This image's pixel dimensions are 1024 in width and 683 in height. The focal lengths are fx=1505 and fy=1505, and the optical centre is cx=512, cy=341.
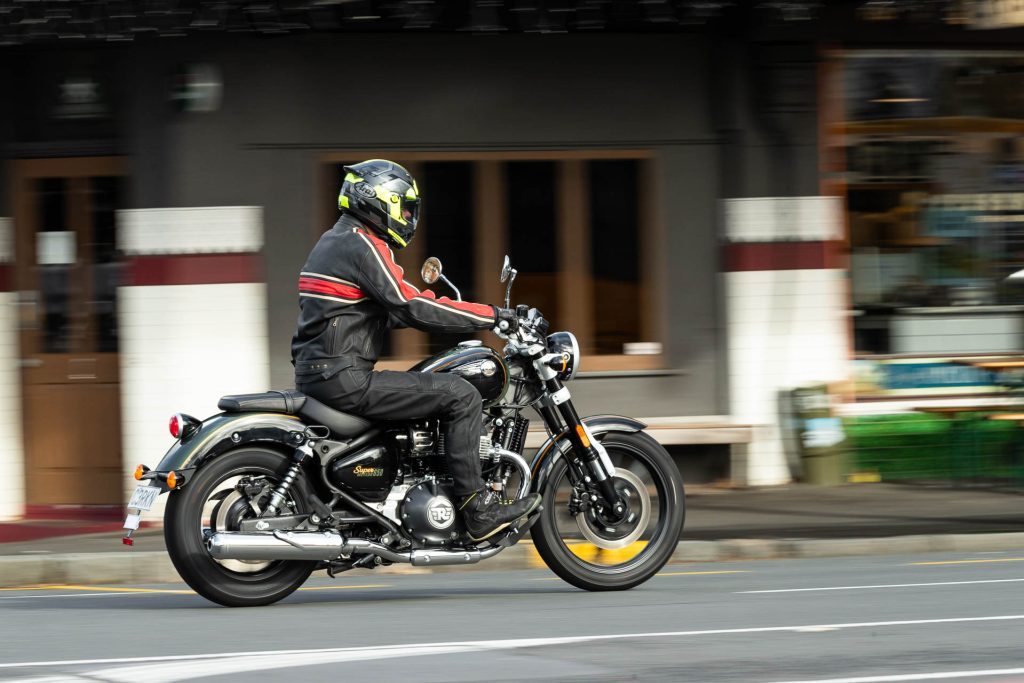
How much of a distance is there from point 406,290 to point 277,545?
1.28m

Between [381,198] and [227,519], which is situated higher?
[381,198]

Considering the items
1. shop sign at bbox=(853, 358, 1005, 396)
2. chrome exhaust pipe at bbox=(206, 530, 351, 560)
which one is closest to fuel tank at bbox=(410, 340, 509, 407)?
chrome exhaust pipe at bbox=(206, 530, 351, 560)

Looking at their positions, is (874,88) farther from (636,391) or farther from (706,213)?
(636,391)

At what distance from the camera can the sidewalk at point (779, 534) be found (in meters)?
9.16

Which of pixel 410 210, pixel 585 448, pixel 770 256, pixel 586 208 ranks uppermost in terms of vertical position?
pixel 586 208

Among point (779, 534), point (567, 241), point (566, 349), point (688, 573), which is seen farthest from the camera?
point (567, 241)

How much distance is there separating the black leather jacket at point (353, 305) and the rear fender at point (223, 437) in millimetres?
282

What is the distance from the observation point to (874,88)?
12609mm

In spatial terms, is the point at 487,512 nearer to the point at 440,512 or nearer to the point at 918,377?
the point at 440,512

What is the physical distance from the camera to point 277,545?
6660 millimetres

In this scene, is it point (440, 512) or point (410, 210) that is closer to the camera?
point (440, 512)

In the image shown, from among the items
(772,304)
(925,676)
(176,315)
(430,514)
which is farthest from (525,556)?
(925,676)

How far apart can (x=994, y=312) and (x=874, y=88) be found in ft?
7.19

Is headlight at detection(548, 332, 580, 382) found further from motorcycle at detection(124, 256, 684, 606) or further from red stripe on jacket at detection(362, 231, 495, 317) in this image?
red stripe on jacket at detection(362, 231, 495, 317)
